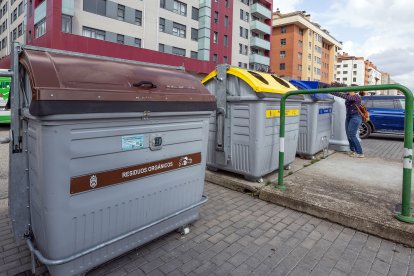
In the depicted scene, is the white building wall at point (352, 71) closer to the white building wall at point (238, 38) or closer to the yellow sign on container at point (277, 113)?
the white building wall at point (238, 38)

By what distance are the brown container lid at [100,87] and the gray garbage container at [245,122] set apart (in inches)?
59.0

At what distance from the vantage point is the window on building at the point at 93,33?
843 inches

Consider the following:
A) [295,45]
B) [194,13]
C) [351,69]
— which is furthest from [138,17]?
[351,69]

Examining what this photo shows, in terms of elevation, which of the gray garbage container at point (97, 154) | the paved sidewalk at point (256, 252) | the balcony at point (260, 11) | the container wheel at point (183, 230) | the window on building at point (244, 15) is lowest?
the paved sidewalk at point (256, 252)

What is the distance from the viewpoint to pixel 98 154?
2062 mm

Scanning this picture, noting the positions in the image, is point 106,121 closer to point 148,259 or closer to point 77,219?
point 77,219

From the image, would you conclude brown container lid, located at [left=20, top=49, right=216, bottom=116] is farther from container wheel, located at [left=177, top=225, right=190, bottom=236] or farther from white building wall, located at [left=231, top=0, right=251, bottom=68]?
white building wall, located at [left=231, top=0, right=251, bottom=68]

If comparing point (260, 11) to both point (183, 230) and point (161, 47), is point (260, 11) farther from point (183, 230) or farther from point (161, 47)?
point (183, 230)

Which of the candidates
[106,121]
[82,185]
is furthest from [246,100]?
[82,185]

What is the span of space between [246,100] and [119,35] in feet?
72.7

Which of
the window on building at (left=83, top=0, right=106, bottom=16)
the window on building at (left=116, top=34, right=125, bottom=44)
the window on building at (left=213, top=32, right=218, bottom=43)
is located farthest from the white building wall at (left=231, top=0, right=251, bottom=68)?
the window on building at (left=83, top=0, right=106, bottom=16)

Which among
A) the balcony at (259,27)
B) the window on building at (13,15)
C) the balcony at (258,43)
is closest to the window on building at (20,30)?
the window on building at (13,15)

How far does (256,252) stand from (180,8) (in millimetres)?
29734

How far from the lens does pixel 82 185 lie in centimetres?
200
